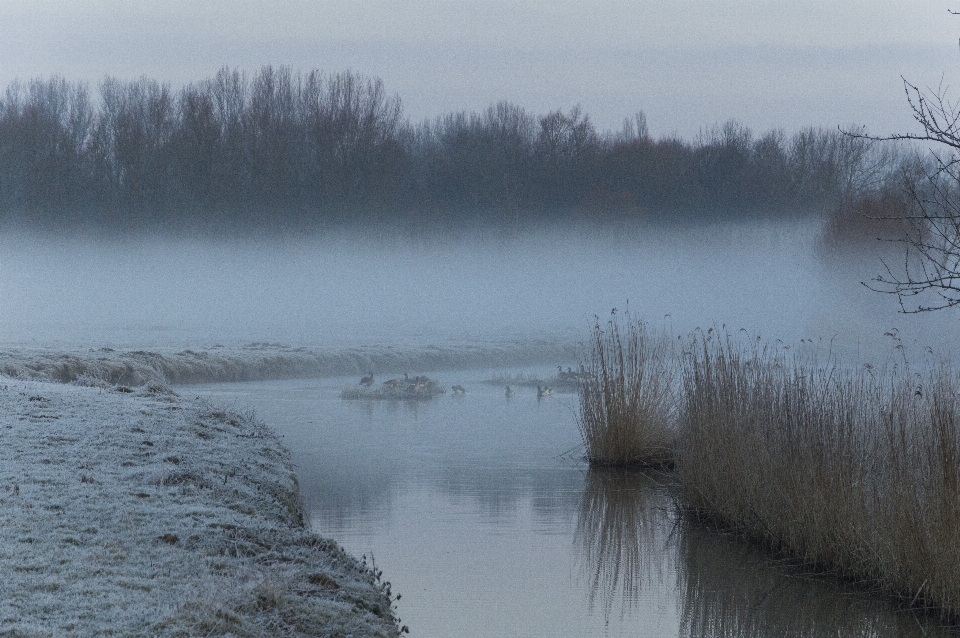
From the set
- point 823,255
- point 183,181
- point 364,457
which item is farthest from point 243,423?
point 183,181

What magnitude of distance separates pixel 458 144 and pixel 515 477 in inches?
1563

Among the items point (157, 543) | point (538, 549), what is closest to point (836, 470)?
point (538, 549)

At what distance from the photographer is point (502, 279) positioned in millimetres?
50219

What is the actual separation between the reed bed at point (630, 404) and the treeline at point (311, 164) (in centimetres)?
3440

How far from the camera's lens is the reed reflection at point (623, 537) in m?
7.34

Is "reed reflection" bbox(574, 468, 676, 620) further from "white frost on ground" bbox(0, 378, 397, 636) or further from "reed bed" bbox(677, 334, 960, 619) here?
"white frost on ground" bbox(0, 378, 397, 636)

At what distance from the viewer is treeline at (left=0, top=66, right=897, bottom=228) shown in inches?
1845

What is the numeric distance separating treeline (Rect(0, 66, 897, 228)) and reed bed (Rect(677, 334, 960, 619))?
3689cm

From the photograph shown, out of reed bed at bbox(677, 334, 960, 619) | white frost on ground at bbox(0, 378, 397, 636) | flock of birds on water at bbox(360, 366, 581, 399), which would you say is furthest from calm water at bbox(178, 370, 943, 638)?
flock of birds on water at bbox(360, 366, 581, 399)

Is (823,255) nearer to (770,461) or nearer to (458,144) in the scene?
(458,144)

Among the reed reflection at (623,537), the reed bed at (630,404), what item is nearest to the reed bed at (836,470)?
the reed reflection at (623,537)

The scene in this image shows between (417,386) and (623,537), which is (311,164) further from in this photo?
(623,537)

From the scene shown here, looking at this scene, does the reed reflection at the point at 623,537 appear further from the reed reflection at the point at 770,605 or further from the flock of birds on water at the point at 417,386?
the flock of birds on water at the point at 417,386

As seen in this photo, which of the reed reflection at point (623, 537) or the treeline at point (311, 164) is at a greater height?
the treeline at point (311, 164)
